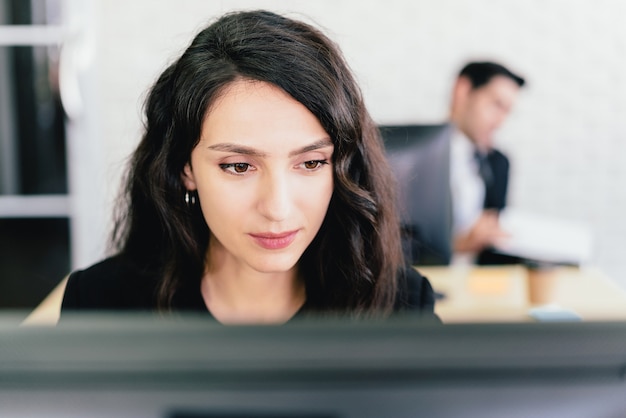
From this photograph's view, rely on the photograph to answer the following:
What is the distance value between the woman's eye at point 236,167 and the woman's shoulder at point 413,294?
368mm

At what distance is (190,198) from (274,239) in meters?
0.22

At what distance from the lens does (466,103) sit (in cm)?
253

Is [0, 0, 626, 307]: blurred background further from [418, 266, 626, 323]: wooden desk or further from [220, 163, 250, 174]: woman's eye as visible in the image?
[220, 163, 250, 174]: woman's eye

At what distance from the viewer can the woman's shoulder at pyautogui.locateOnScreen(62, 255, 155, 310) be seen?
1080 mm

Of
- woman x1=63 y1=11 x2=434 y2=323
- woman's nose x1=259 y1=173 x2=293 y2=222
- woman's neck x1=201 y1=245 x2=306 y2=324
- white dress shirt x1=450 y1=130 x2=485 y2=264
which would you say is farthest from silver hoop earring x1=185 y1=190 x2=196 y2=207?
white dress shirt x1=450 y1=130 x2=485 y2=264

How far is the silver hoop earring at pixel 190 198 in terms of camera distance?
3.45ft

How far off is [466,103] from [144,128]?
66.6 inches

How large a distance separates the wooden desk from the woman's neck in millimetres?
633

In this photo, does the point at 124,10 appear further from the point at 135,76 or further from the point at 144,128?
the point at 144,128

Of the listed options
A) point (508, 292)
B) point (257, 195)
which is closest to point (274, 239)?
point (257, 195)

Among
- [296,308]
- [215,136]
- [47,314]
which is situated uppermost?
[215,136]

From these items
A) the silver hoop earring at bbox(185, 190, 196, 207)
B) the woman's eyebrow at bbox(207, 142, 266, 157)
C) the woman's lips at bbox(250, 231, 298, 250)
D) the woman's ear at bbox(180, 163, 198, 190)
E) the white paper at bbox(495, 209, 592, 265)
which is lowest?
the white paper at bbox(495, 209, 592, 265)

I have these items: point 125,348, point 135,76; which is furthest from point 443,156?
point 135,76

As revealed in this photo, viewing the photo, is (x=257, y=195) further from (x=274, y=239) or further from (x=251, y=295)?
(x=251, y=295)
